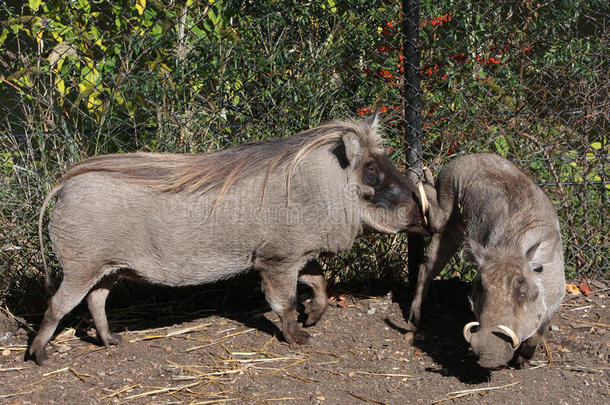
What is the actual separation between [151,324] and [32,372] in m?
0.76

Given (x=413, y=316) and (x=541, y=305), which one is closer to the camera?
(x=541, y=305)

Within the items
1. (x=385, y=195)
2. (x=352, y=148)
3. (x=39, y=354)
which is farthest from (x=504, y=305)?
(x=39, y=354)

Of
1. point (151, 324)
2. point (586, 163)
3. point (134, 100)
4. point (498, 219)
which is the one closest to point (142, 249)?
point (151, 324)

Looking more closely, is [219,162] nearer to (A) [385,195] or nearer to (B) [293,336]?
(A) [385,195]

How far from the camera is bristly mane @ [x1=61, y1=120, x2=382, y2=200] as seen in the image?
3.58 metres

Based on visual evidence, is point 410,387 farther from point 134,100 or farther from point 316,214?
point 134,100

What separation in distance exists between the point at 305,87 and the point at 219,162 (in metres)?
0.86

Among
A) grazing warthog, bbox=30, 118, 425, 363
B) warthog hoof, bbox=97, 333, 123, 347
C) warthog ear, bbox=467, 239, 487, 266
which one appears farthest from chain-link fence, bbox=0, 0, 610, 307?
warthog ear, bbox=467, 239, 487, 266

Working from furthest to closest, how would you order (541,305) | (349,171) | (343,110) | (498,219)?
(343,110) → (349,171) → (498,219) → (541,305)

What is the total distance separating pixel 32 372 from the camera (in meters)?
3.48

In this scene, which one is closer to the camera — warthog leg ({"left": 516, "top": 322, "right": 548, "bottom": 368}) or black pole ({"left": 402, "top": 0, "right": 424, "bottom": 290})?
warthog leg ({"left": 516, "top": 322, "right": 548, "bottom": 368})

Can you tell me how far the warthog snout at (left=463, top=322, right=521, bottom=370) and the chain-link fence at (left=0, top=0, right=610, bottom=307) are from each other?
57.7 inches

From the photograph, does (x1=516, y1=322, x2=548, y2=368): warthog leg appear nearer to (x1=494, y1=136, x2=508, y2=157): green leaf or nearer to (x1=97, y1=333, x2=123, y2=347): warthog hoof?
(x1=494, y1=136, x2=508, y2=157): green leaf

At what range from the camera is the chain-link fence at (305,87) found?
4180 mm
